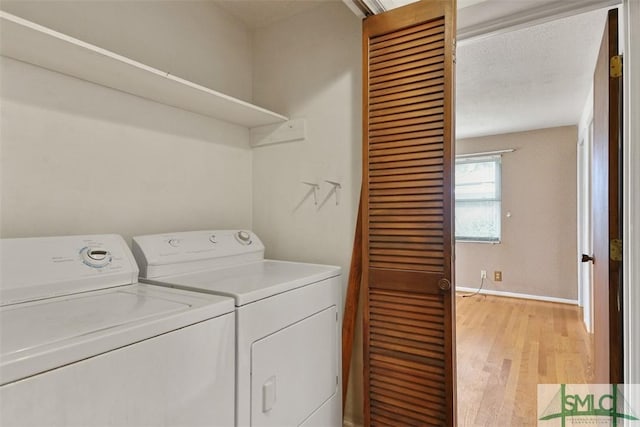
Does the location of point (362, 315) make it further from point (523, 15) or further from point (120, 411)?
point (523, 15)

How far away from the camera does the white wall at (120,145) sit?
1257 millimetres

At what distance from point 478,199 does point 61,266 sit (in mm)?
5116

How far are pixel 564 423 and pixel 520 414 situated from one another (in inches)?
9.6

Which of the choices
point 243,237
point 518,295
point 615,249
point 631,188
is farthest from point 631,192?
point 518,295

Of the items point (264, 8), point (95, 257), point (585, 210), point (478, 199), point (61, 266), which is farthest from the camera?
point (478, 199)

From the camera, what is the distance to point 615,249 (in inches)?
54.9

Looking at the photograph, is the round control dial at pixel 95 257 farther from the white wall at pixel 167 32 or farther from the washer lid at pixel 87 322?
the white wall at pixel 167 32

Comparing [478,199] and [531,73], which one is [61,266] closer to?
[531,73]

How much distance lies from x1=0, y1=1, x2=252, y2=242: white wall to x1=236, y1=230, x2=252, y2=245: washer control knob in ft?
0.67

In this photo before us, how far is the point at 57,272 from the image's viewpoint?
114 centimetres

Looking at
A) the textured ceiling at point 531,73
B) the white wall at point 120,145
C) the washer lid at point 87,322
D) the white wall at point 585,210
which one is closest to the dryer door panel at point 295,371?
the washer lid at point 87,322

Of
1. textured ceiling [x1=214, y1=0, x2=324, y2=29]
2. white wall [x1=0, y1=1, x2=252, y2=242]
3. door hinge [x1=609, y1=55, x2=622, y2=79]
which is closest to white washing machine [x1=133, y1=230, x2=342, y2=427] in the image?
white wall [x1=0, y1=1, x2=252, y2=242]

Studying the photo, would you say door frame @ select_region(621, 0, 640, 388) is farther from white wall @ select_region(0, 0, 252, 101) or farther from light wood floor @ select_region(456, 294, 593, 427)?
white wall @ select_region(0, 0, 252, 101)

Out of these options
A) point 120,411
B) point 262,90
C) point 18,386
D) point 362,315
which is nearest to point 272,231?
point 362,315
